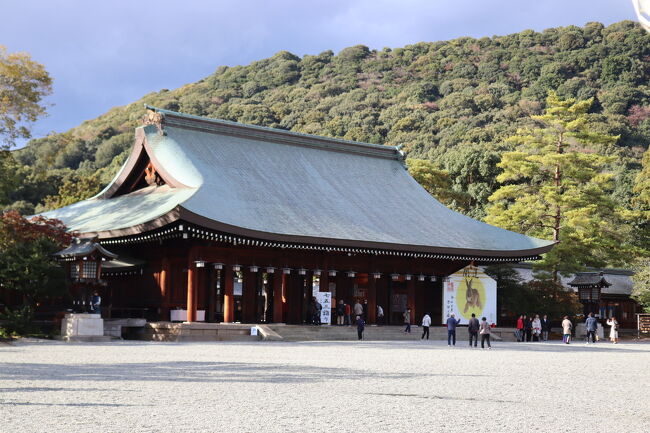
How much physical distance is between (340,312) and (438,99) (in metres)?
86.2

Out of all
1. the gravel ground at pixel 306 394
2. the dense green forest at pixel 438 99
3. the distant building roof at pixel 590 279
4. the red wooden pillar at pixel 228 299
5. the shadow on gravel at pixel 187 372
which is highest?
the dense green forest at pixel 438 99

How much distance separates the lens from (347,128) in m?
105

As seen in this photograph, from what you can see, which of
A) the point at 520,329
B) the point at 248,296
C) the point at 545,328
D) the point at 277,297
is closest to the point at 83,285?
the point at 248,296

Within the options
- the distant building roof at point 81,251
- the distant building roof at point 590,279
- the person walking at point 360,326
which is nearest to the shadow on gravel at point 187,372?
the distant building roof at point 81,251

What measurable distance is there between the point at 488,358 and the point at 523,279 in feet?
75.1

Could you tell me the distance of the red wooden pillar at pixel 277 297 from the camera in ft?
104

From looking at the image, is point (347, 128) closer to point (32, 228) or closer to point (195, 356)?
point (32, 228)

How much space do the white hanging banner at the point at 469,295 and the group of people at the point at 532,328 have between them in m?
1.42

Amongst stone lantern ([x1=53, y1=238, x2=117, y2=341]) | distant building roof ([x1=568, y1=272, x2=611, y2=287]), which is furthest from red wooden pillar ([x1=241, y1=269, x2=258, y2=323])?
distant building roof ([x1=568, y1=272, x2=611, y2=287])

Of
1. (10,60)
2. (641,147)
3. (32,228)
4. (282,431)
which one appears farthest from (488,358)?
(641,147)

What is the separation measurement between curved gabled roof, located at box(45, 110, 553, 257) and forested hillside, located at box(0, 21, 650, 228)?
95.4ft

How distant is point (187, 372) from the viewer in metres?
14.7

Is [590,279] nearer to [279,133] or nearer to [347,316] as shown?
[347,316]

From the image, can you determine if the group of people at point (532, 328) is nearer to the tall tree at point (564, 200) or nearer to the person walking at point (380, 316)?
the tall tree at point (564, 200)
